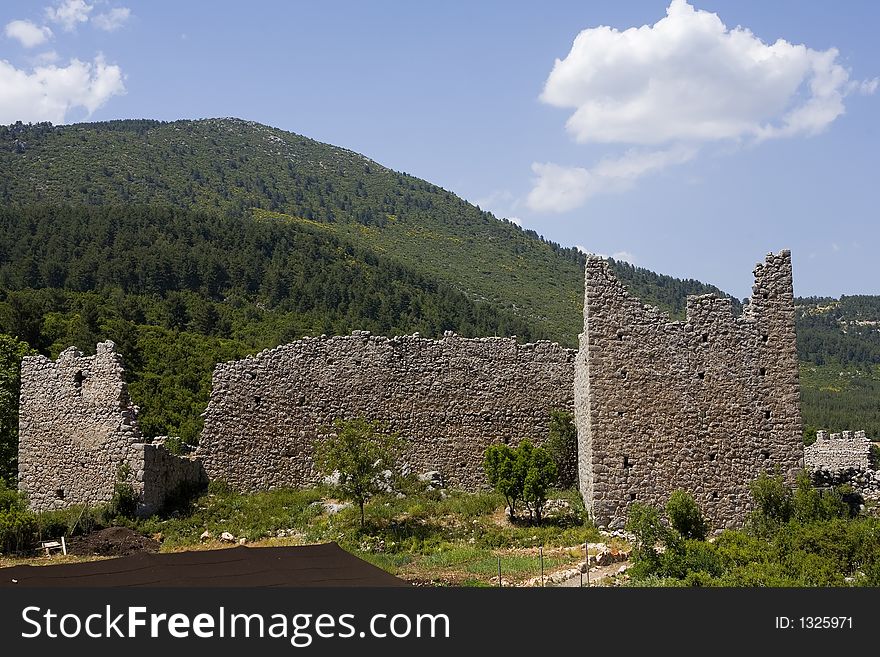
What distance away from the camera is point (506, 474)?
18.1 m

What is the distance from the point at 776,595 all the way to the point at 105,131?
11885 cm

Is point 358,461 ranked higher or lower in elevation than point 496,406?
lower

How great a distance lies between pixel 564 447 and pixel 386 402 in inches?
171

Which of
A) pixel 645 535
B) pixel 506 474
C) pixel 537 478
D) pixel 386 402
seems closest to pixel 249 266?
pixel 386 402

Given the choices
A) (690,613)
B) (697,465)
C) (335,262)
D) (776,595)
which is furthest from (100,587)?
(335,262)

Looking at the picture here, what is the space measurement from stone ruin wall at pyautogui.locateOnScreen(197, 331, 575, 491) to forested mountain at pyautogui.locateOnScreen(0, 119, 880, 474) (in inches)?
334

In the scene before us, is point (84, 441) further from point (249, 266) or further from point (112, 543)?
point (249, 266)

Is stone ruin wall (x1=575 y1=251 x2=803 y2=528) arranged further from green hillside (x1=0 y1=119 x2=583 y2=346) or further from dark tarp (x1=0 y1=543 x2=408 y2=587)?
green hillside (x1=0 y1=119 x2=583 y2=346)

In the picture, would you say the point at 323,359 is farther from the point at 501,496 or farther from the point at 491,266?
the point at 491,266

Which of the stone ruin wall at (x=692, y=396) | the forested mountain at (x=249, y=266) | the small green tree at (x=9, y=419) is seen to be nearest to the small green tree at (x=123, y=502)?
the small green tree at (x=9, y=419)

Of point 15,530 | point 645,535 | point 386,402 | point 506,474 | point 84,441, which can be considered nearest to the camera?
point 645,535

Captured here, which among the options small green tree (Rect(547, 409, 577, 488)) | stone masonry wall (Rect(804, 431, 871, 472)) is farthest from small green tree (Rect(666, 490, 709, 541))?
stone masonry wall (Rect(804, 431, 871, 472))

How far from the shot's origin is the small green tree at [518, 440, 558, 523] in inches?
698

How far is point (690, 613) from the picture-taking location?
859 centimetres
